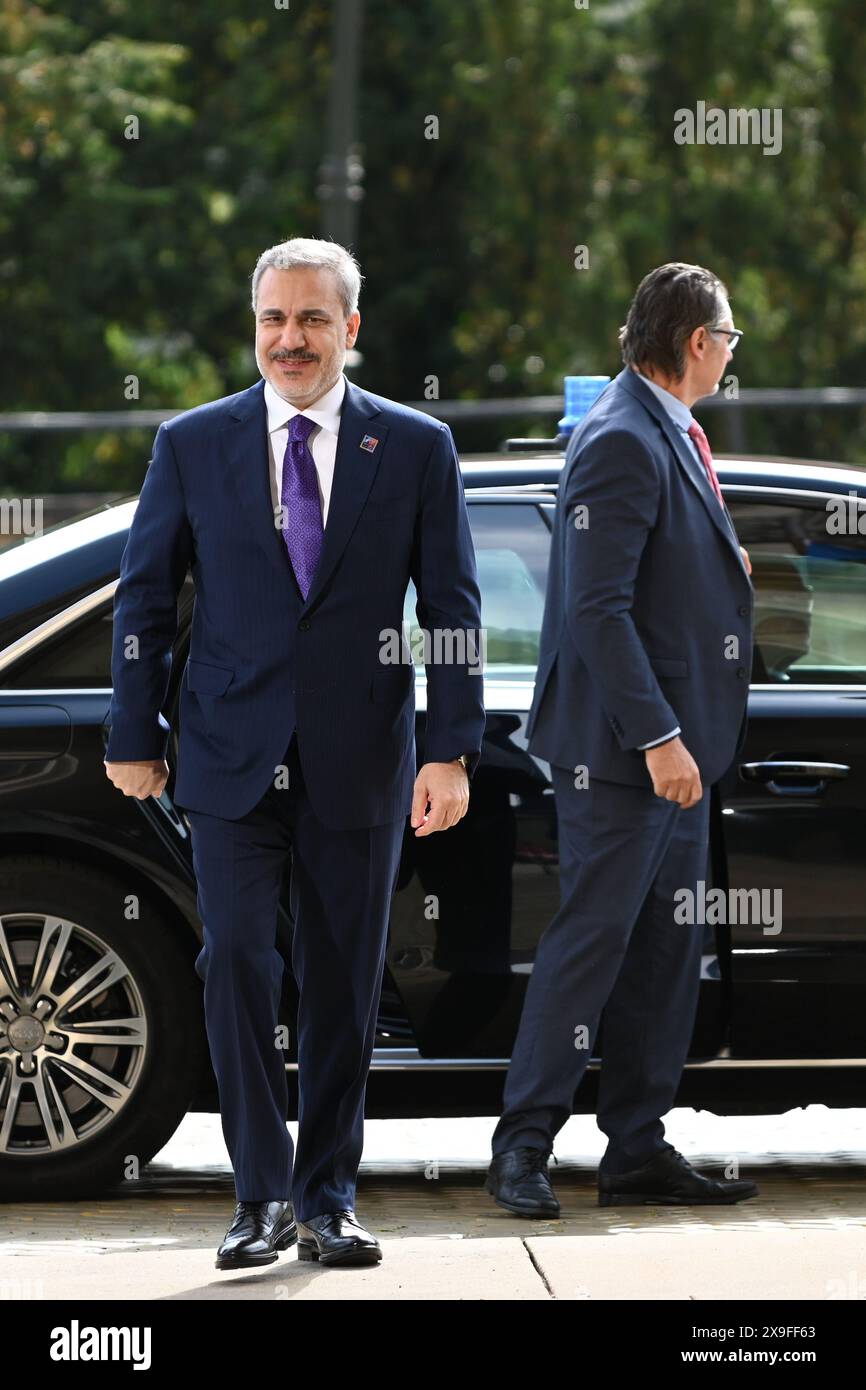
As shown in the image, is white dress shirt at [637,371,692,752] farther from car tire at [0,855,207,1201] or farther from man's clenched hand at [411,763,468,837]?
car tire at [0,855,207,1201]

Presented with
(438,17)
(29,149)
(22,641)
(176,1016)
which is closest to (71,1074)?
(176,1016)

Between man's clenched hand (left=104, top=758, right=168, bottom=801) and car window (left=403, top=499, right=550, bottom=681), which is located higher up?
car window (left=403, top=499, right=550, bottom=681)

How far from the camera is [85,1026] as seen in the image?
5.25 metres

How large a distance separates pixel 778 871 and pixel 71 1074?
5.19 feet

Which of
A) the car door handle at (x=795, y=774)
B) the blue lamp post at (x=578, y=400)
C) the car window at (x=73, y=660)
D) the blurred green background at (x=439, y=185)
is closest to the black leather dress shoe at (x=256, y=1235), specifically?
the car window at (x=73, y=660)

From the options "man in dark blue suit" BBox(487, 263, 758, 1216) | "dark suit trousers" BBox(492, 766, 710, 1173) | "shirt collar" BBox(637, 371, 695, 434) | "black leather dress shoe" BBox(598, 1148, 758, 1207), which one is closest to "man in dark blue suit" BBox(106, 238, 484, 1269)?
"man in dark blue suit" BBox(487, 263, 758, 1216)

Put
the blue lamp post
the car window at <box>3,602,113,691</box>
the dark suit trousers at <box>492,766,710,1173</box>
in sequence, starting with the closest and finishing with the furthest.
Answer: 1. the dark suit trousers at <box>492,766,710,1173</box>
2. the car window at <box>3,602,113,691</box>
3. the blue lamp post

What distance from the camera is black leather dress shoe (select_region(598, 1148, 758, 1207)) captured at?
17.1ft

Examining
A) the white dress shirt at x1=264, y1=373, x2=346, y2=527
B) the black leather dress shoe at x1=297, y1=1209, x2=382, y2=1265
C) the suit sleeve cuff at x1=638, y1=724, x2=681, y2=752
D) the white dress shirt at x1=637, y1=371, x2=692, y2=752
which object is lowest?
the black leather dress shoe at x1=297, y1=1209, x2=382, y2=1265

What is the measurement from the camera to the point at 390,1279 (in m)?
4.36

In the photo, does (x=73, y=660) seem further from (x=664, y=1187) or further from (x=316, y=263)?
(x=664, y=1187)

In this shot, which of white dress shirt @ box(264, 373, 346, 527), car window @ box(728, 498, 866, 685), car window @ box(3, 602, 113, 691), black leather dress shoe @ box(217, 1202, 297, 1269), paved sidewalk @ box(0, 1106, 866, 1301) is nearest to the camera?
paved sidewalk @ box(0, 1106, 866, 1301)

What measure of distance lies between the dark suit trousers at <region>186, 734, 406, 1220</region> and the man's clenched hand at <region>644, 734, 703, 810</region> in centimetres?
60
